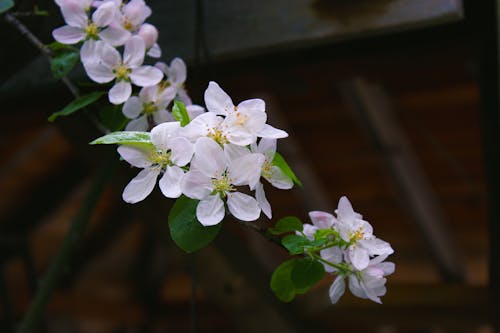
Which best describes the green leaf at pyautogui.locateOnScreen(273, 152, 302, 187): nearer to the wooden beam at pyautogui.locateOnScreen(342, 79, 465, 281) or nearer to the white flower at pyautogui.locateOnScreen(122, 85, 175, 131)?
the white flower at pyautogui.locateOnScreen(122, 85, 175, 131)

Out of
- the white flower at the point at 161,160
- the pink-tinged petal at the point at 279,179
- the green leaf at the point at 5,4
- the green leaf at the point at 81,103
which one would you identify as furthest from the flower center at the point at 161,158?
the green leaf at the point at 5,4

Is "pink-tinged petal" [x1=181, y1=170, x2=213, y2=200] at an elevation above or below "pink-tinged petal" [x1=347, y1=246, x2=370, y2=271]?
above

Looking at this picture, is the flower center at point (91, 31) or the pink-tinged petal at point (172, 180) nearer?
the pink-tinged petal at point (172, 180)

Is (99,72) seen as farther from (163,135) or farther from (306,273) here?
(306,273)

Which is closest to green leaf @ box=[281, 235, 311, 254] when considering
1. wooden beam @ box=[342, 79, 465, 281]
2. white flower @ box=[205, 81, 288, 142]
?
white flower @ box=[205, 81, 288, 142]

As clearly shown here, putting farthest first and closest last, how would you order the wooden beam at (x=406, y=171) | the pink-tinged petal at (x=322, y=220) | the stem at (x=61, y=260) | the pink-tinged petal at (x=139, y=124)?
1. the wooden beam at (x=406, y=171)
2. the stem at (x=61, y=260)
3. the pink-tinged petal at (x=139, y=124)
4. the pink-tinged petal at (x=322, y=220)

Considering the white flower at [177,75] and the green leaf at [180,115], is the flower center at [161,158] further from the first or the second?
the white flower at [177,75]
